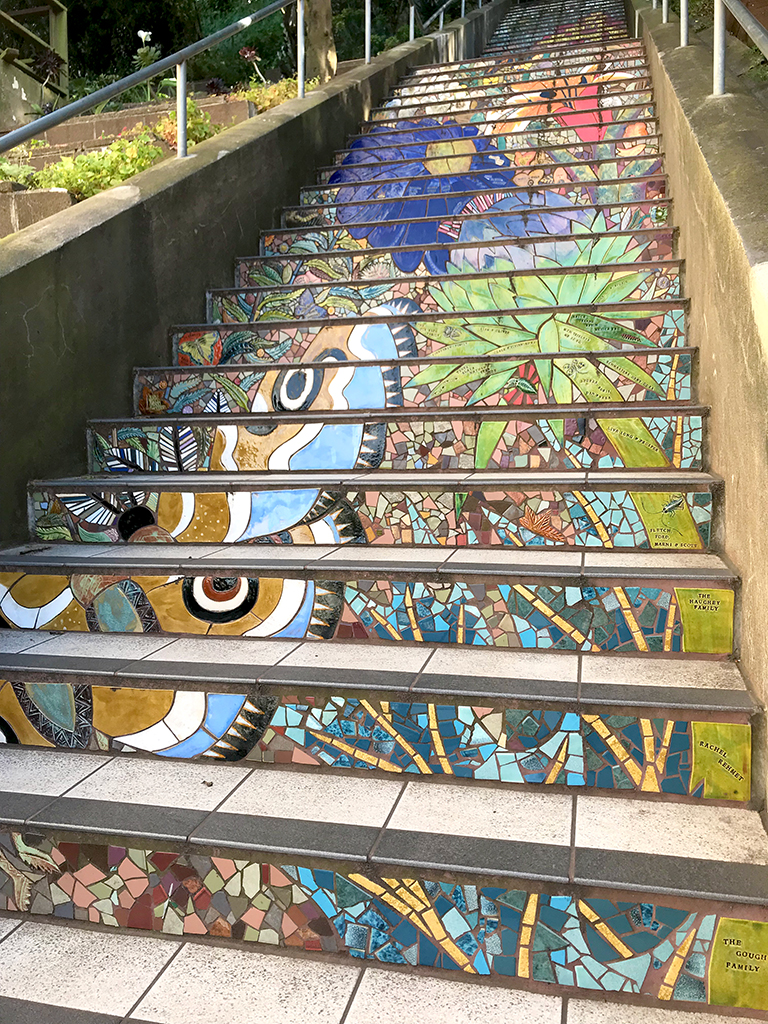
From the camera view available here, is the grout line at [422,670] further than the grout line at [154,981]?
Yes

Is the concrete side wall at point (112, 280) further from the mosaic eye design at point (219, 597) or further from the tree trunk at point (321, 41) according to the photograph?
the tree trunk at point (321, 41)

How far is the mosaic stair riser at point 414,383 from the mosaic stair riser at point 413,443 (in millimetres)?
173

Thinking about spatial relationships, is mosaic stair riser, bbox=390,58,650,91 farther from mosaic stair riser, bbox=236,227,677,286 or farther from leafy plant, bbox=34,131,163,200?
leafy plant, bbox=34,131,163,200

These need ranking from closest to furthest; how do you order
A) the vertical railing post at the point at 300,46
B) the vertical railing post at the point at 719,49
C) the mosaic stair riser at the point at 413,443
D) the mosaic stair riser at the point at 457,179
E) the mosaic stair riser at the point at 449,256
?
the mosaic stair riser at the point at 413,443 < the vertical railing post at the point at 719,49 < the mosaic stair riser at the point at 449,256 < the mosaic stair riser at the point at 457,179 < the vertical railing post at the point at 300,46

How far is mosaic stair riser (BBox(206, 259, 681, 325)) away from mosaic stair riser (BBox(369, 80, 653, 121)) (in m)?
2.40

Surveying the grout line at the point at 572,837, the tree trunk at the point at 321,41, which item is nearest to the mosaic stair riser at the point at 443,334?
the grout line at the point at 572,837

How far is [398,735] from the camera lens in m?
2.01

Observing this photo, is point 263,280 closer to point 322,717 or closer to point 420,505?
point 420,505

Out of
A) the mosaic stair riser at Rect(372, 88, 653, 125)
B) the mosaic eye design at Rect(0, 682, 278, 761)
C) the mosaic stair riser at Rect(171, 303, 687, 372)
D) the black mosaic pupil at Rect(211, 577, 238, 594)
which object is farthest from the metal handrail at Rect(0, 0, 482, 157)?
the mosaic eye design at Rect(0, 682, 278, 761)

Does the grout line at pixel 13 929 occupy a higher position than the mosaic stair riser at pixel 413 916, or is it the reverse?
the mosaic stair riser at pixel 413 916

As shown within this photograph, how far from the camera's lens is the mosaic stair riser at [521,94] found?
558cm

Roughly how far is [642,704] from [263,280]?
123 inches

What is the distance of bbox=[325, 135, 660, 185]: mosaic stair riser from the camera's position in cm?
470

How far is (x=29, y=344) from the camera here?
3.04m
